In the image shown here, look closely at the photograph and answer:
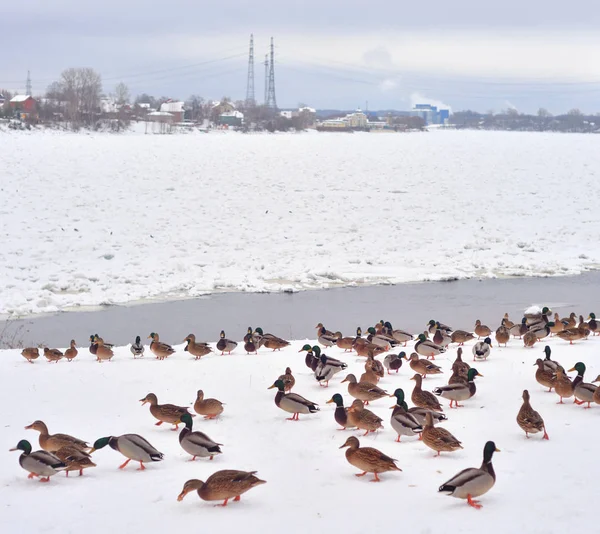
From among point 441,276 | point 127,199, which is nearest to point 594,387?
point 441,276

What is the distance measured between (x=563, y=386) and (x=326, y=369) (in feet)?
9.13

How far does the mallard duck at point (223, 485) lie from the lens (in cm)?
589

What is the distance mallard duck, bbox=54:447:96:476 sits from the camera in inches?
256

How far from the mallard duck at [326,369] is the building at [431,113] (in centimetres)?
17319

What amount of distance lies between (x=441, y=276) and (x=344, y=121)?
345ft

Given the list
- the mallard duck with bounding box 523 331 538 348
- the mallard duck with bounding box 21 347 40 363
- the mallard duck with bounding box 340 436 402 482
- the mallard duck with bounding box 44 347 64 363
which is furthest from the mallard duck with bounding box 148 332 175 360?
the mallard duck with bounding box 523 331 538 348

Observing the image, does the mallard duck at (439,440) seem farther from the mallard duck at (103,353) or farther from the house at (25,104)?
the house at (25,104)

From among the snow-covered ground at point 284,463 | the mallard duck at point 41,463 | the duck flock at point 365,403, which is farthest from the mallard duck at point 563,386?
the mallard duck at point 41,463

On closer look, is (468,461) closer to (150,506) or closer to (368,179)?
(150,506)

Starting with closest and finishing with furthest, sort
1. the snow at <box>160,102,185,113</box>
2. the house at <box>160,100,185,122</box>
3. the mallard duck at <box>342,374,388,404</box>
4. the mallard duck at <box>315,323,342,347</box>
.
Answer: the mallard duck at <box>342,374,388,404</box> < the mallard duck at <box>315,323,342,347</box> < the house at <box>160,100,185,122</box> < the snow at <box>160,102,185,113</box>

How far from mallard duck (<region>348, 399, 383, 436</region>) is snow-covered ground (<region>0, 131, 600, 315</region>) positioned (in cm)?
1036

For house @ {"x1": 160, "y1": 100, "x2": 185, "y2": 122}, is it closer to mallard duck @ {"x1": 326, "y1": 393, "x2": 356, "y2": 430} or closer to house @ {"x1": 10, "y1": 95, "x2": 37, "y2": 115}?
house @ {"x1": 10, "y1": 95, "x2": 37, "y2": 115}

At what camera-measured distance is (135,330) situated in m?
14.4

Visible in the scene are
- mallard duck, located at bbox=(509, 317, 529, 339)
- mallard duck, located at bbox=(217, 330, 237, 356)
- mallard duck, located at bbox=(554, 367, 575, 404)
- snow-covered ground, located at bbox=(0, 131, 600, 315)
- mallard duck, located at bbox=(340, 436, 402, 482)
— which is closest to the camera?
mallard duck, located at bbox=(340, 436, 402, 482)
